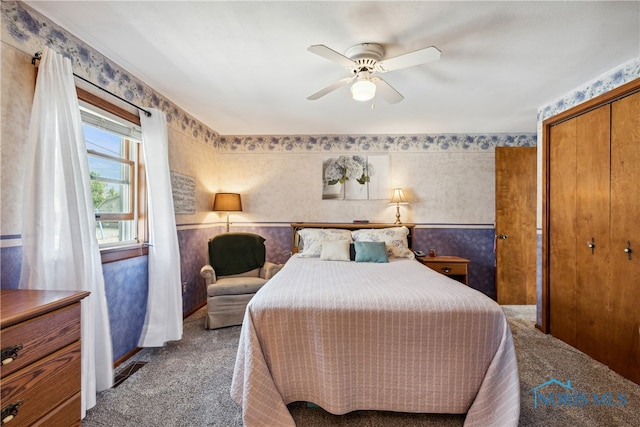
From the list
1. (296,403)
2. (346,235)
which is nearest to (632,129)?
(346,235)

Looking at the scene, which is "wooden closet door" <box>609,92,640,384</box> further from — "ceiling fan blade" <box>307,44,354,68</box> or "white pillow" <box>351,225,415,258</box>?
"ceiling fan blade" <box>307,44,354,68</box>

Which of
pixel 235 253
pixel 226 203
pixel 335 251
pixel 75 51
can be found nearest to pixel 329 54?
pixel 75 51

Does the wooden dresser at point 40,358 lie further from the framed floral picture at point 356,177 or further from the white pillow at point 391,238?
the framed floral picture at point 356,177

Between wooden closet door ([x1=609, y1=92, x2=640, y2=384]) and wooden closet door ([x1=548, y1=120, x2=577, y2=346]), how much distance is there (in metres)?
0.37

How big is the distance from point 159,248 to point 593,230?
3737 millimetres

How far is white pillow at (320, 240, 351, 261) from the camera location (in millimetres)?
3189

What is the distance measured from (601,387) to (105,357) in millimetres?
3399

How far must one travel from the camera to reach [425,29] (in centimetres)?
181

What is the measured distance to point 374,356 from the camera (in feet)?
5.52

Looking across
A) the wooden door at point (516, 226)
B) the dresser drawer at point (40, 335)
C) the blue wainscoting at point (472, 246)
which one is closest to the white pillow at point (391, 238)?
the blue wainscoting at point (472, 246)

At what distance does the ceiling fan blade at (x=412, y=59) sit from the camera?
1718 millimetres

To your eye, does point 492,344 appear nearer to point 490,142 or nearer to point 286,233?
point 286,233

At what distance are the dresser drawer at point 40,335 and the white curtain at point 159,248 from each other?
117cm

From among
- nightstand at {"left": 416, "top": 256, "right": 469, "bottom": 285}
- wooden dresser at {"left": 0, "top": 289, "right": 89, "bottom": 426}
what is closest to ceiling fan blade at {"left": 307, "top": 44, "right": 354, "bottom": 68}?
wooden dresser at {"left": 0, "top": 289, "right": 89, "bottom": 426}
